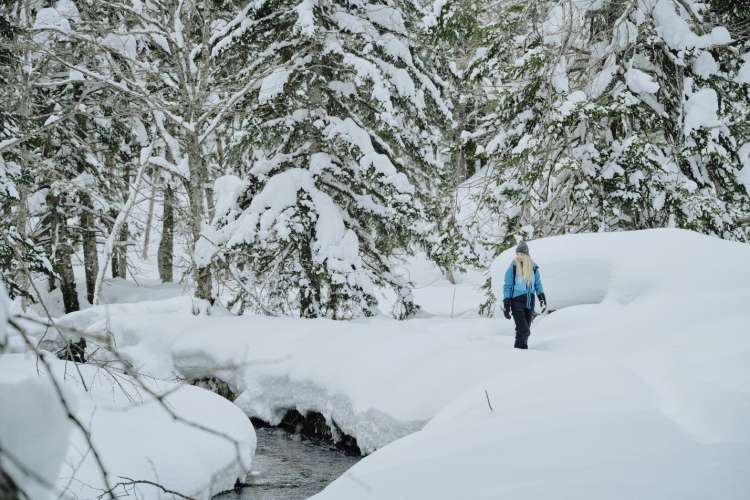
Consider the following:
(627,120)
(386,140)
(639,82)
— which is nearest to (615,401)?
(639,82)

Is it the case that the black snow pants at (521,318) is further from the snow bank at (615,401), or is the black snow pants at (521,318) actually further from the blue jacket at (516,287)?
the snow bank at (615,401)

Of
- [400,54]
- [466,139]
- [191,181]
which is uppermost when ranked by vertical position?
[400,54]

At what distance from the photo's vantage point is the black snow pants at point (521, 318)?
27.1 ft

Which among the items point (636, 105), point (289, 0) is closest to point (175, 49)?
point (289, 0)

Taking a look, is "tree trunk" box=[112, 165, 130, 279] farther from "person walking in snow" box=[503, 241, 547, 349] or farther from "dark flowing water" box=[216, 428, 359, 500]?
"person walking in snow" box=[503, 241, 547, 349]

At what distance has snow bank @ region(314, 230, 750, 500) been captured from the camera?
12.5 ft

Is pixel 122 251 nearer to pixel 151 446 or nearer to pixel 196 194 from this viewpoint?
pixel 196 194

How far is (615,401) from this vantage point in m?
5.08

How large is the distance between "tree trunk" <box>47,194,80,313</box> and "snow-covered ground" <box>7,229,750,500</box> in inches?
155

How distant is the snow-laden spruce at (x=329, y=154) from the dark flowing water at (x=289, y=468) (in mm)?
3221

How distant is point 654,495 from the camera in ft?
11.4

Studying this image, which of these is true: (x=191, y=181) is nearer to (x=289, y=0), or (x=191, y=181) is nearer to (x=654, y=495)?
(x=289, y=0)

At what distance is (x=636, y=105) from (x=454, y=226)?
3.99 meters

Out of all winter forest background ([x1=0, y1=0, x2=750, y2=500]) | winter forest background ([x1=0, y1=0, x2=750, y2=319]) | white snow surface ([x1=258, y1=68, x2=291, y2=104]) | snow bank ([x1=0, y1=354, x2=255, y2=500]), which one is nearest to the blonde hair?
winter forest background ([x1=0, y1=0, x2=750, y2=500])
